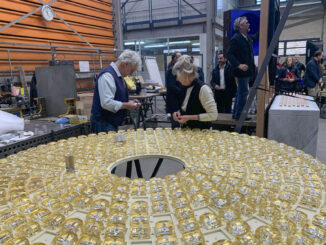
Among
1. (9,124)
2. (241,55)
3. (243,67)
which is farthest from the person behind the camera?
(241,55)

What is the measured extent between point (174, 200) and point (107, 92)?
1655 mm

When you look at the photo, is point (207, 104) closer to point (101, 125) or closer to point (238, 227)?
point (101, 125)

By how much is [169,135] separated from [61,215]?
1236 millimetres

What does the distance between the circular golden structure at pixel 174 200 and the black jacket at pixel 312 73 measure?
5435 millimetres

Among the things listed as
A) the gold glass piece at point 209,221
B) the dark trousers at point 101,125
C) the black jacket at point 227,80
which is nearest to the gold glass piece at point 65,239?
the gold glass piece at point 209,221

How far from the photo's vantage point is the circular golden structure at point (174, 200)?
858 millimetres

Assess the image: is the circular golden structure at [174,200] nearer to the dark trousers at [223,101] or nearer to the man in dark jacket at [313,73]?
the dark trousers at [223,101]

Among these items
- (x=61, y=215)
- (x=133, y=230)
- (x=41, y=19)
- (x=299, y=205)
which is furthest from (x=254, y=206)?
(x=41, y=19)

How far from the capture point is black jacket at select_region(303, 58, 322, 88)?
20.0ft

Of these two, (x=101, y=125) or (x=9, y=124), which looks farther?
(x=101, y=125)

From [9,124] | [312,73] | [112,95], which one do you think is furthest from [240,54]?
[312,73]

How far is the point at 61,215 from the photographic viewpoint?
0.96 metres

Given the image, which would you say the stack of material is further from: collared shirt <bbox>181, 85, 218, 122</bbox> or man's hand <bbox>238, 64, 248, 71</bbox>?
man's hand <bbox>238, 64, 248, 71</bbox>

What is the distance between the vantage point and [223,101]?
512 cm
